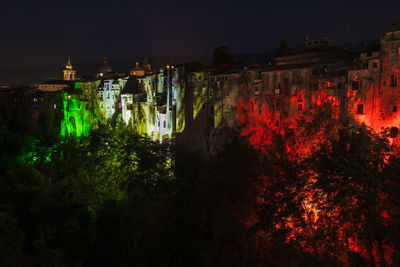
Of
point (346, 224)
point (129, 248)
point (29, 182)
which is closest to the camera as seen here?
point (346, 224)

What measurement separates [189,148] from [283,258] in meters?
20.8

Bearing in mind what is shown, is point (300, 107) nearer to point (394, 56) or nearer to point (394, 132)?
point (394, 132)

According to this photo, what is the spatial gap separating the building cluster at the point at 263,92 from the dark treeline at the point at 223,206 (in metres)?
3.20

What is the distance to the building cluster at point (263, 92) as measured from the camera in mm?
22047

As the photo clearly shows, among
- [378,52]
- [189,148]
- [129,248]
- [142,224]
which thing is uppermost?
[378,52]

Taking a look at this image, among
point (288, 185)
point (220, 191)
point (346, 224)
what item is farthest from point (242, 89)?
point (346, 224)

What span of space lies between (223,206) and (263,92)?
1359cm

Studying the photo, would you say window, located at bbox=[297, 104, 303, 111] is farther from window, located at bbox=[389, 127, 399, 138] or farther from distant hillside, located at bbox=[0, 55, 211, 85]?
distant hillside, located at bbox=[0, 55, 211, 85]

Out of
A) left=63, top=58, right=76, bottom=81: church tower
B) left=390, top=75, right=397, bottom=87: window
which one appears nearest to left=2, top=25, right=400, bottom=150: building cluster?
left=390, top=75, right=397, bottom=87: window

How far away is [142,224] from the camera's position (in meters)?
20.0

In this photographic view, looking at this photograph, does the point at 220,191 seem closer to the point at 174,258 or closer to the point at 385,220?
the point at 174,258

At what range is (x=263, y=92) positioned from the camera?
28328mm

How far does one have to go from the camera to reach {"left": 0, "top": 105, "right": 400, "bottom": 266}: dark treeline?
13586 millimetres

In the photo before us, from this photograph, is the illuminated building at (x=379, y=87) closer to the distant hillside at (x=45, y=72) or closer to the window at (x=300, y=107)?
the window at (x=300, y=107)
